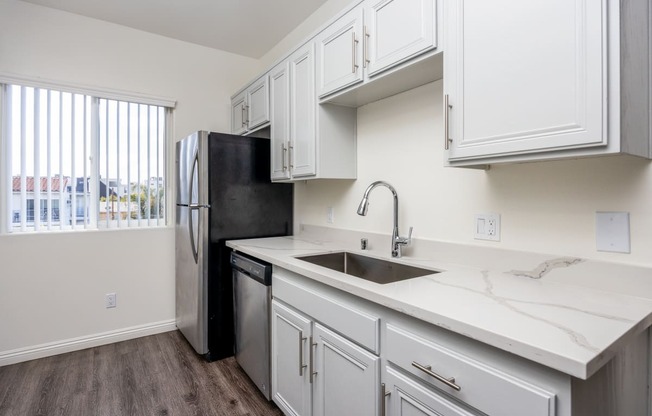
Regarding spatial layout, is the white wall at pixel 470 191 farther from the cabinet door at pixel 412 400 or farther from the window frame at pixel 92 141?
the window frame at pixel 92 141

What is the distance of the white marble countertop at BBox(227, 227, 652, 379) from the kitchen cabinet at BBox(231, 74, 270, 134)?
1.44 m

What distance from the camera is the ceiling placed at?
8.14ft

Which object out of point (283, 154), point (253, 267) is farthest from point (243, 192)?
point (253, 267)

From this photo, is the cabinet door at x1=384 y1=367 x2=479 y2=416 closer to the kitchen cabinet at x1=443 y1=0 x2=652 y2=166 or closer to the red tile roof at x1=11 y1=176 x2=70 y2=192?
the kitchen cabinet at x1=443 y1=0 x2=652 y2=166

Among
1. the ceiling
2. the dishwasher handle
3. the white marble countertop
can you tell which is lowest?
the dishwasher handle

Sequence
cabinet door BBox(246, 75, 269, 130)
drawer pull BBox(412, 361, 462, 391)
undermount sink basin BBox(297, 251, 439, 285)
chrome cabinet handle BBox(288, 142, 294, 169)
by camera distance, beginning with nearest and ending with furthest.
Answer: drawer pull BBox(412, 361, 462, 391)
undermount sink basin BBox(297, 251, 439, 285)
chrome cabinet handle BBox(288, 142, 294, 169)
cabinet door BBox(246, 75, 269, 130)

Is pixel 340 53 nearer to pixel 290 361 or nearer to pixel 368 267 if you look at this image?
pixel 368 267

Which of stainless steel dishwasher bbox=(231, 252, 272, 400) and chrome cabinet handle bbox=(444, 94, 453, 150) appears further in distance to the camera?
stainless steel dishwasher bbox=(231, 252, 272, 400)

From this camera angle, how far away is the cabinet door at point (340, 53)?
1.68 metres

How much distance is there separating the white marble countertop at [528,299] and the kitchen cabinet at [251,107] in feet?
4.71

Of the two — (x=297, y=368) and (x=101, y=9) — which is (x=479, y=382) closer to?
(x=297, y=368)

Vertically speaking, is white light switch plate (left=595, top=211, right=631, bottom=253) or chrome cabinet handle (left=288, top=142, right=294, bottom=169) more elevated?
chrome cabinet handle (left=288, top=142, right=294, bottom=169)

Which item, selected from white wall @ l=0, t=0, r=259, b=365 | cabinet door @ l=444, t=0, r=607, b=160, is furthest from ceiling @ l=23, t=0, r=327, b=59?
cabinet door @ l=444, t=0, r=607, b=160

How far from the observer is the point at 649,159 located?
1.03 m
